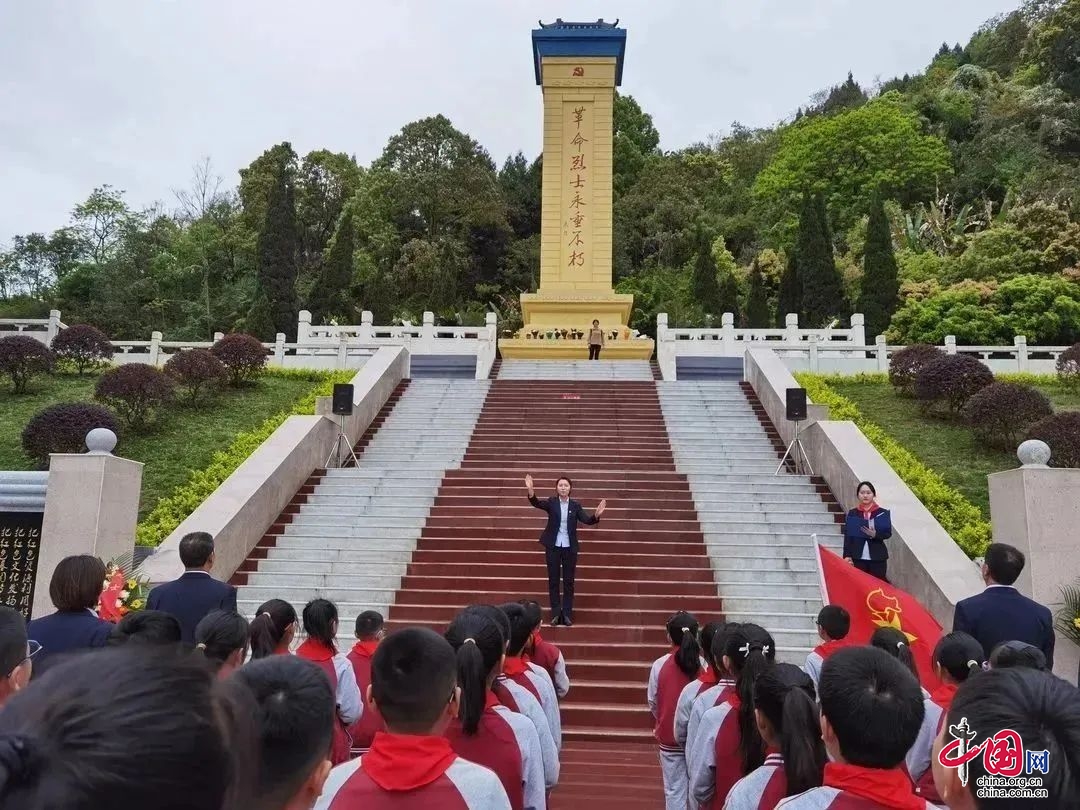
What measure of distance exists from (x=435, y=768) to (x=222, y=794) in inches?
36.2

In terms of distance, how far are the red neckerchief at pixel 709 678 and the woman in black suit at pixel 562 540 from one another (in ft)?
11.3

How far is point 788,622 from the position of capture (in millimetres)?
7414

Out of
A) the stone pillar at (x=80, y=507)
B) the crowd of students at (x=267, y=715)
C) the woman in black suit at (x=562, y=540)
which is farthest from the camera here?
the woman in black suit at (x=562, y=540)

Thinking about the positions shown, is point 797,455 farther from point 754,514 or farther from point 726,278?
point 726,278

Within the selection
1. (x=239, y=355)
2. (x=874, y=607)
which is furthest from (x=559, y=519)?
(x=239, y=355)

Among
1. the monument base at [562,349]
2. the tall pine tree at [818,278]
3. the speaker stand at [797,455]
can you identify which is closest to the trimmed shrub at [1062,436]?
the speaker stand at [797,455]

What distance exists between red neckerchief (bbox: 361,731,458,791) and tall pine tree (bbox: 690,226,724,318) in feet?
93.0

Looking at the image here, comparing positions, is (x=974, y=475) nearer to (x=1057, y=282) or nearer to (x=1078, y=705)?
(x=1078, y=705)

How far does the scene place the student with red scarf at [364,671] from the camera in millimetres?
3615

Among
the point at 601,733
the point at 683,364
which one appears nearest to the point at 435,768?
the point at 601,733

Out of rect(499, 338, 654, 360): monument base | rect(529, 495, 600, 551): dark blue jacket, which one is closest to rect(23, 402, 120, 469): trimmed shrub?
rect(529, 495, 600, 551): dark blue jacket

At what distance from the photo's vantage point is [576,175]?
2164cm

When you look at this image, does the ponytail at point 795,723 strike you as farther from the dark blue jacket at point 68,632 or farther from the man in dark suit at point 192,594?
the man in dark suit at point 192,594

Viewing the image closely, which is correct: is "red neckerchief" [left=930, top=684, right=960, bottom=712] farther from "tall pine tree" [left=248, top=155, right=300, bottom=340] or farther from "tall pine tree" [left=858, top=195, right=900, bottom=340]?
"tall pine tree" [left=248, top=155, right=300, bottom=340]
